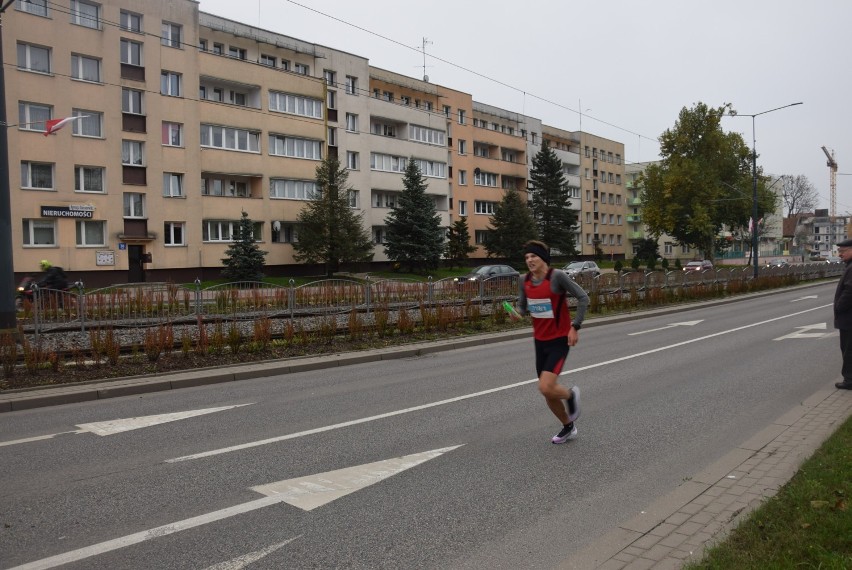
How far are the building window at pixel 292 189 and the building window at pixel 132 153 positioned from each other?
29.5 ft

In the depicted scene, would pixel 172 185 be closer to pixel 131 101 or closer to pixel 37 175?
pixel 131 101

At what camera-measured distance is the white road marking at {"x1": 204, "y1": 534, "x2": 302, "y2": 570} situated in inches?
157

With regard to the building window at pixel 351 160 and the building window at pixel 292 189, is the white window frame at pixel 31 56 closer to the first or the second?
the building window at pixel 292 189

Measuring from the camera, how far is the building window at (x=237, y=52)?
149 feet

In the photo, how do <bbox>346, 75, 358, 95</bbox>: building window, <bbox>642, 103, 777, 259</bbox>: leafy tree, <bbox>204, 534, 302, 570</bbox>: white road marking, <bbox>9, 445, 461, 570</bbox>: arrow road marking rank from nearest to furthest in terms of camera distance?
<bbox>204, 534, 302, 570</bbox>: white road marking, <bbox>9, 445, 461, 570</bbox>: arrow road marking, <bbox>346, 75, 358, 95</bbox>: building window, <bbox>642, 103, 777, 259</bbox>: leafy tree

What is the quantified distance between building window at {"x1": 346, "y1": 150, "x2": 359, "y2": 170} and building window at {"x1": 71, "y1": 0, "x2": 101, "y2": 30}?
1969cm

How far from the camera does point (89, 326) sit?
14.2 metres

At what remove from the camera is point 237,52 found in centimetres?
4606

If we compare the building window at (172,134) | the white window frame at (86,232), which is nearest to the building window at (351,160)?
the building window at (172,134)

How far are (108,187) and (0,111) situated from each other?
25920mm

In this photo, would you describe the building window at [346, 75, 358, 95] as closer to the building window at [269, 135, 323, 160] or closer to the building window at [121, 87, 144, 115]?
the building window at [269, 135, 323, 160]

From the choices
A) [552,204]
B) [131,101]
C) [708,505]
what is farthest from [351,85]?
[708,505]

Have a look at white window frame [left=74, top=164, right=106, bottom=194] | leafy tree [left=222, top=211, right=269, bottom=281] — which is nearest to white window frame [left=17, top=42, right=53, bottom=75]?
white window frame [left=74, top=164, right=106, bottom=194]

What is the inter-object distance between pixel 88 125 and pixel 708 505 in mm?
38560
